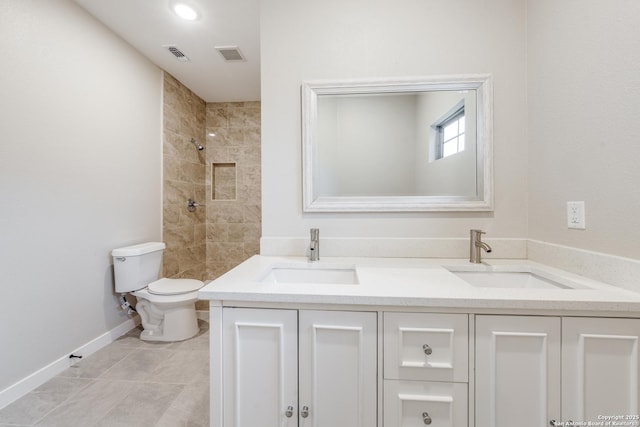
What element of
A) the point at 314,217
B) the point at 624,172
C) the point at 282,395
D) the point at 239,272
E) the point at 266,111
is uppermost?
the point at 266,111

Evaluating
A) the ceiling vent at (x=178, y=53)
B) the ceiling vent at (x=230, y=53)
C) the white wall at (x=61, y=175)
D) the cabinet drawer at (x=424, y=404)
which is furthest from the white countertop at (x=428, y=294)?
the ceiling vent at (x=178, y=53)

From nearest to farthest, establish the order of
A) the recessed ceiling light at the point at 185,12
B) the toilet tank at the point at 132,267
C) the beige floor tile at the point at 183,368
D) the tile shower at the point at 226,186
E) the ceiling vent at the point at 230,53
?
the beige floor tile at the point at 183,368, the recessed ceiling light at the point at 185,12, the toilet tank at the point at 132,267, the ceiling vent at the point at 230,53, the tile shower at the point at 226,186

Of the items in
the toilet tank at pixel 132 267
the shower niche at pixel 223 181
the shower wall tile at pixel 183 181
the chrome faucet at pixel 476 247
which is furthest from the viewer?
the shower niche at pixel 223 181

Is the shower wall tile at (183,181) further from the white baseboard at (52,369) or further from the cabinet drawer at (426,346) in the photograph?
the cabinet drawer at (426,346)

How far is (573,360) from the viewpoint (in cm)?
82

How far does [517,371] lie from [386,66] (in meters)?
1.49

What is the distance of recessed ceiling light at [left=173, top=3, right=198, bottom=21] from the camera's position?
1.76 m

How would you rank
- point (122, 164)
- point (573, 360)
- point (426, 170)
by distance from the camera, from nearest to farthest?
point (573, 360)
point (426, 170)
point (122, 164)

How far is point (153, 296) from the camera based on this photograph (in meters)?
2.10

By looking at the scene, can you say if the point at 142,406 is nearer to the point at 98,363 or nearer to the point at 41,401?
the point at 41,401

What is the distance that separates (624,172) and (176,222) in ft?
10.7

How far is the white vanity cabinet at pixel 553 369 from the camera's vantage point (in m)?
0.81

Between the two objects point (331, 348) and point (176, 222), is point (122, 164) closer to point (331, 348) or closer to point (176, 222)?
point (176, 222)

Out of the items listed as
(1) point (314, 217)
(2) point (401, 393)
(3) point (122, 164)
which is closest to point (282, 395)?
(2) point (401, 393)
